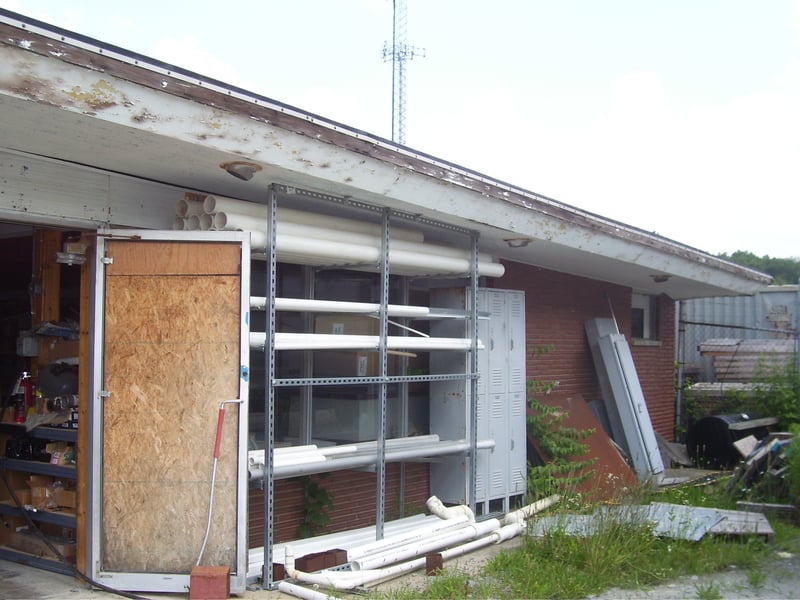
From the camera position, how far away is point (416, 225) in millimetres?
7160

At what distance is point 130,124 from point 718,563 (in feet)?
17.0

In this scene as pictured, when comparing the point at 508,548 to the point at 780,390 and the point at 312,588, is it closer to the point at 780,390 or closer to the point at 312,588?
the point at 312,588

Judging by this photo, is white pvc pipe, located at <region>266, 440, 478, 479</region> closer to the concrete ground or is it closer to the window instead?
the concrete ground

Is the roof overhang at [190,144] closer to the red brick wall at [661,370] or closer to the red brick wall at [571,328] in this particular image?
the red brick wall at [571,328]

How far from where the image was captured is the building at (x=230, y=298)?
470 cm

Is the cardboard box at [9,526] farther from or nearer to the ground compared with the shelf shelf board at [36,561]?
farther from the ground

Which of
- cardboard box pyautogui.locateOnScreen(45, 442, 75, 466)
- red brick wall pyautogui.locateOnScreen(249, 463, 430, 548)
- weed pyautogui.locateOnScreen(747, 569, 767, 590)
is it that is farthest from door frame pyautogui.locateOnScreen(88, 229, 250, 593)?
weed pyautogui.locateOnScreen(747, 569, 767, 590)

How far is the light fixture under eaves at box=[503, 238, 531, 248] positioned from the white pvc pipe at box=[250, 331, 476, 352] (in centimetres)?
108

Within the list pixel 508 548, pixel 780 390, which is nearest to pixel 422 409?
pixel 508 548

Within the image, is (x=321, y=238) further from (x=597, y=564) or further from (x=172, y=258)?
(x=597, y=564)

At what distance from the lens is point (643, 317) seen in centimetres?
1227

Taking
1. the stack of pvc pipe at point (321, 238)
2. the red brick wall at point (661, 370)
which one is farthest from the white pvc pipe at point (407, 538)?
the red brick wall at point (661, 370)

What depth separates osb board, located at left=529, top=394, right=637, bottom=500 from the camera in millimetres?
8555

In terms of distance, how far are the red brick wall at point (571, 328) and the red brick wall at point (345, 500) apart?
2146 mm
